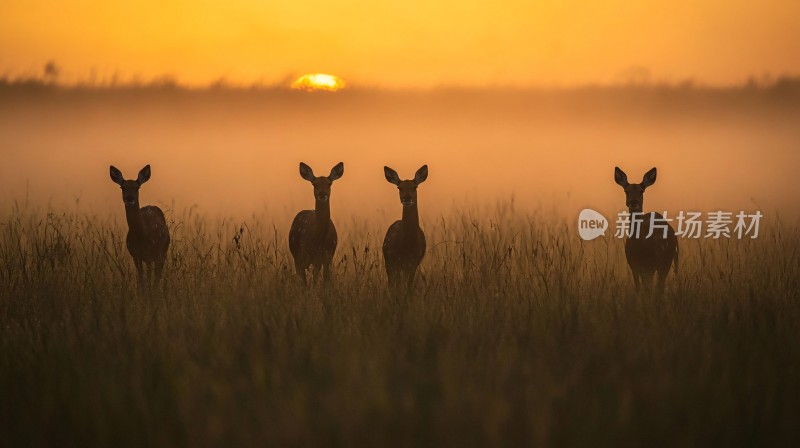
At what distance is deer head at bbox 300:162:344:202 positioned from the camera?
1055cm

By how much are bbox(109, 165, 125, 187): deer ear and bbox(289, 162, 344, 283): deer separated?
2055 mm

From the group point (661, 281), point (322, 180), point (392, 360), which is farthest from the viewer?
point (322, 180)

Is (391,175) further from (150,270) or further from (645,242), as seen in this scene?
(645,242)

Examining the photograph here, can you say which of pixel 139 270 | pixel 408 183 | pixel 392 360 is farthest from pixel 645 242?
pixel 139 270

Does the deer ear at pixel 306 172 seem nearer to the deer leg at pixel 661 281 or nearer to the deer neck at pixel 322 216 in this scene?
the deer neck at pixel 322 216

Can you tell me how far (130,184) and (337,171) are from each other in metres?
2.34

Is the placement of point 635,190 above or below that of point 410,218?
above

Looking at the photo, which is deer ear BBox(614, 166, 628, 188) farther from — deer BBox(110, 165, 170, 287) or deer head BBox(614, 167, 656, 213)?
deer BBox(110, 165, 170, 287)

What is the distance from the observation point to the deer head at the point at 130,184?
10758mm

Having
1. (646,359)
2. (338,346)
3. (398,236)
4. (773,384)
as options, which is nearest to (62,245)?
(398,236)

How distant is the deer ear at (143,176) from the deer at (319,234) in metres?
1.73

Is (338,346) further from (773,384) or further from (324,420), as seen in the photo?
(773,384)

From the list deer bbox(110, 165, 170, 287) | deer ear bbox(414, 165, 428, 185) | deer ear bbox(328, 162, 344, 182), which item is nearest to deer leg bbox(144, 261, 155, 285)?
deer bbox(110, 165, 170, 287)

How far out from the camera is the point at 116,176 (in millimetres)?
10789
